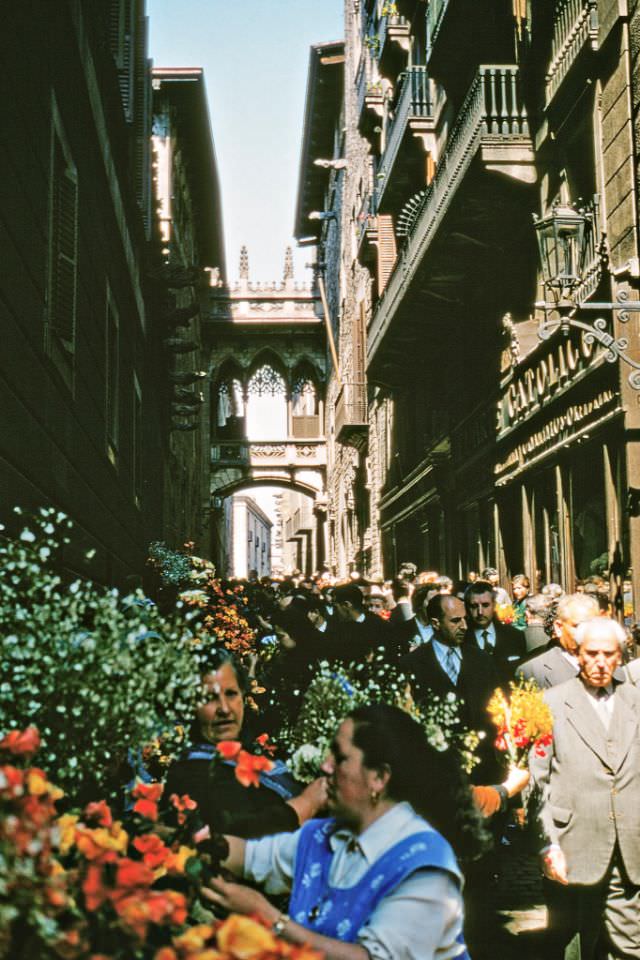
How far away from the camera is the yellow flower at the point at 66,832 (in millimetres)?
2413

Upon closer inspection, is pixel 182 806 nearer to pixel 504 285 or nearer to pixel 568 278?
pixel 568 278

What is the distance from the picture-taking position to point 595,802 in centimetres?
552

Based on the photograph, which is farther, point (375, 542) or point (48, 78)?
point (375, 542)

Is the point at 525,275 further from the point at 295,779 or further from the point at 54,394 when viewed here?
the point at 295,779

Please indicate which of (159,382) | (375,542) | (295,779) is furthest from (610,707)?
(375,542)

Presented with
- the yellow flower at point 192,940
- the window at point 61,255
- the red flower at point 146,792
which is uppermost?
the window at point 61,255

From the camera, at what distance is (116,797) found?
3.27 metres

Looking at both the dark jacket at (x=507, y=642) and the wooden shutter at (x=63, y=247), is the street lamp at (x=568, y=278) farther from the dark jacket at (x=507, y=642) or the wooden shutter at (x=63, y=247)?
the wooden shutter at (x=63, y=247)

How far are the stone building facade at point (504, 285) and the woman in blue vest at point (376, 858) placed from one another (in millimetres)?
8229

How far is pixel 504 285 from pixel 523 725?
537 inches

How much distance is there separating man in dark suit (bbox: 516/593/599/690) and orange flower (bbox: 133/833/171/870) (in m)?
4.19

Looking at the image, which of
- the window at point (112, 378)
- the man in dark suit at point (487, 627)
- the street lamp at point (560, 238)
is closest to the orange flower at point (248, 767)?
the man in dark suit at point (487, 627)

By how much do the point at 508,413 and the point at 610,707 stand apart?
12.4m

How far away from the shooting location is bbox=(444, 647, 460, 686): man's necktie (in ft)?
25.5
